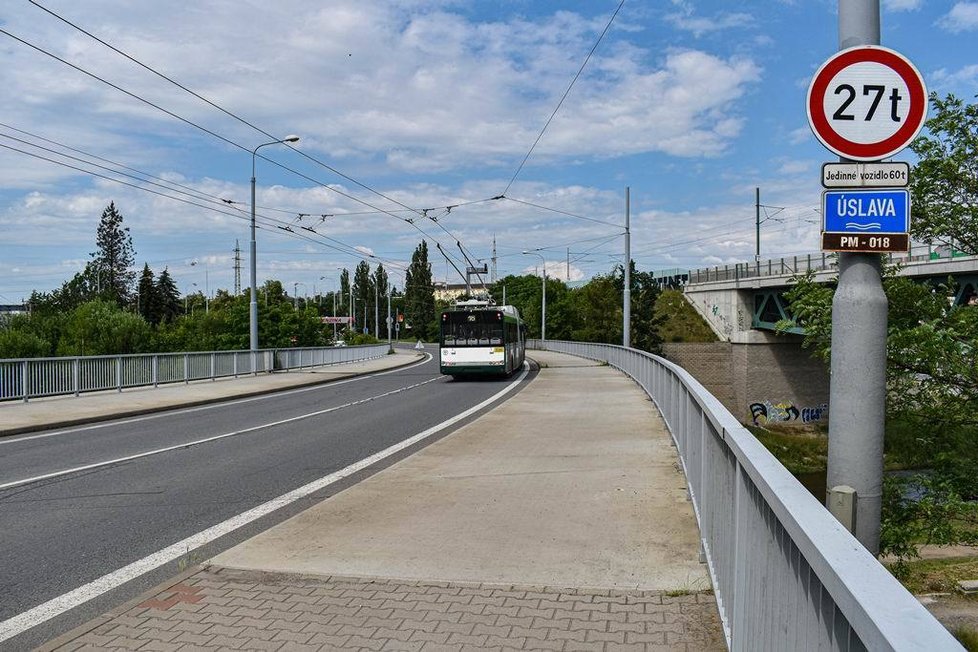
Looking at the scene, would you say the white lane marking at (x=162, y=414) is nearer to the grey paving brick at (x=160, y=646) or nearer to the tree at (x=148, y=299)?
the grey paving brick at (x=160, y=646)

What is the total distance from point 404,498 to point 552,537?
6.86 feet

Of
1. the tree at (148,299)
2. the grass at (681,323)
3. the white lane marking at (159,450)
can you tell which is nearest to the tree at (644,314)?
the grass at (681,323)

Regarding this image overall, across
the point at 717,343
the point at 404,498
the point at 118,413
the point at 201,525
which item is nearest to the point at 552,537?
the point at 404,498

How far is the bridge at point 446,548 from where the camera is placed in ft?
8.97

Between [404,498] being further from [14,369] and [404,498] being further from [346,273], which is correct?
[346,273]

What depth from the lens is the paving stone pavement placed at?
431 cm

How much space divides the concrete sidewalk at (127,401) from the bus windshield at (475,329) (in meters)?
5.07

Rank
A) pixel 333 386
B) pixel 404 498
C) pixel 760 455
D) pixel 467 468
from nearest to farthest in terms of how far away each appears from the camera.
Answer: pixel 760 455
pixel 404 498
pixel 467 468
pixel 333 386

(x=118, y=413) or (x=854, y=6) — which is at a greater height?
(x=854, y=6)

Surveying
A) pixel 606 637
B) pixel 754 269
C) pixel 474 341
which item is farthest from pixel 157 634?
pixel 754 269

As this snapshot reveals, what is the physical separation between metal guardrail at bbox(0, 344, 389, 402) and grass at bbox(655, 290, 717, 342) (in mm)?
43890

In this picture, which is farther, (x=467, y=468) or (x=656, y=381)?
(x=656, y=381)

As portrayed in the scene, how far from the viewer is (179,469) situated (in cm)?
1039

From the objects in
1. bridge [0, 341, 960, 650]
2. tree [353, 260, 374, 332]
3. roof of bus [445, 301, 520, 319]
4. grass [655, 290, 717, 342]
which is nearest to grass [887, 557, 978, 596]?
bridge [0, 341, 960, 650]
